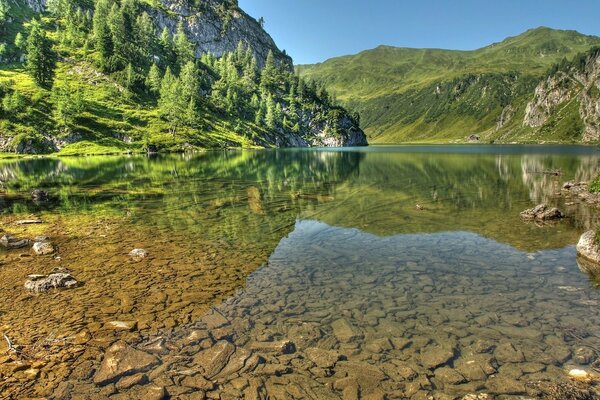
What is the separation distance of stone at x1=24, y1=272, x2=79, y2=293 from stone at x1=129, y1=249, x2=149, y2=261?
13.6ft

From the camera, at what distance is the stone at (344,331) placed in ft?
44.9

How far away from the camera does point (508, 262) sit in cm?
2203

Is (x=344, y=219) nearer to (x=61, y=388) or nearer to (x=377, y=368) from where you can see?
(x=377, y=368)

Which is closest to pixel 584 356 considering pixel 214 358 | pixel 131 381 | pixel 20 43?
Result: pixel 214 358

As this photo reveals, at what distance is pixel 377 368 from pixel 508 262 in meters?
Result: 14.6

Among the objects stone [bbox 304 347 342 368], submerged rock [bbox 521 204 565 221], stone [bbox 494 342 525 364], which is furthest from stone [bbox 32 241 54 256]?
submerged rock [bbox 521 204 565 221]

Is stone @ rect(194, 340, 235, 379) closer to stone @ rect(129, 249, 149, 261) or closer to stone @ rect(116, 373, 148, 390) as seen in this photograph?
stone @ rect(116, 373, 148, 390)

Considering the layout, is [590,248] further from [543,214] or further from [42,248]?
[42,248]

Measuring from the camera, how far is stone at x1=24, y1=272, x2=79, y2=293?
1760 centimetres

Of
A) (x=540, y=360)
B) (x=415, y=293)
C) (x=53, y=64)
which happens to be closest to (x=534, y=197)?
(x=415, y=293)

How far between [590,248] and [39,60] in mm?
215438

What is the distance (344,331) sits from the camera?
1420cm

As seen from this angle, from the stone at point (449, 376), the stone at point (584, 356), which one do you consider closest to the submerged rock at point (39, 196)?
the stone at point (449, 376)

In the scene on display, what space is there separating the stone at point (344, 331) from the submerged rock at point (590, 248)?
1662 centimetres
